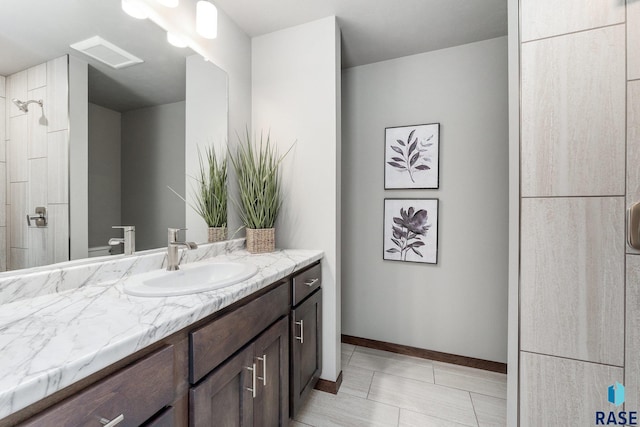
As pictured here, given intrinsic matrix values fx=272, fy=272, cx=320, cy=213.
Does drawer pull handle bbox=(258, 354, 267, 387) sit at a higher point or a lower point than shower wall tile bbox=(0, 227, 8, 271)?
lower

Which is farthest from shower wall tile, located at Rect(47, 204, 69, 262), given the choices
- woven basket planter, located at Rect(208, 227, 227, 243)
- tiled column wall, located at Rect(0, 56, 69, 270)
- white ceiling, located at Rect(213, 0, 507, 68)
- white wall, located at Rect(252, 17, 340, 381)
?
white ceiling, located at Rect(213, 0, 507, 68)

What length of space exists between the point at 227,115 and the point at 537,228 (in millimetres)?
1691

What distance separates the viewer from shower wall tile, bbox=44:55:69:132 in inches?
37.5

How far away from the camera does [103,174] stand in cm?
112

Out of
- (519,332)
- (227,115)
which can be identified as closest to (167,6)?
(227,115)

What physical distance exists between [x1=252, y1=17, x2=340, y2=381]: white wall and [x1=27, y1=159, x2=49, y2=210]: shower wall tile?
3.81 feet

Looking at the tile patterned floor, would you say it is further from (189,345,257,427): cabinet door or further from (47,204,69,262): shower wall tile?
(47,204,69,262): shower wall tile

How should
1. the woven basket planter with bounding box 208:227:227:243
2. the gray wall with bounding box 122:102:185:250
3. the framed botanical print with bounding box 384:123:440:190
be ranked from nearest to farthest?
the gray wall with bounding box 122:102:185:250 → the woven basket planter with bounding box 208:227:227:243 → the framed botanical print with bounding box 384:123:440:190

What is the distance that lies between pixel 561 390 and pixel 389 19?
2.07 meters

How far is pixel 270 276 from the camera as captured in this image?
1111 millimetres

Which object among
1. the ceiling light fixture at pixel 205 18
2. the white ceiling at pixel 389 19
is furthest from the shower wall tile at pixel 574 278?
the ceiling light fixture at pixel 205 18

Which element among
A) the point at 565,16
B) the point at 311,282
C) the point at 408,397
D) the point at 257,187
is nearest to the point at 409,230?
the point at 311,282

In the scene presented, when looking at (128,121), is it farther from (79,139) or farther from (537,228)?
(537,228)

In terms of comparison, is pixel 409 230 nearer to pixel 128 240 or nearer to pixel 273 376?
pixel 273 376
